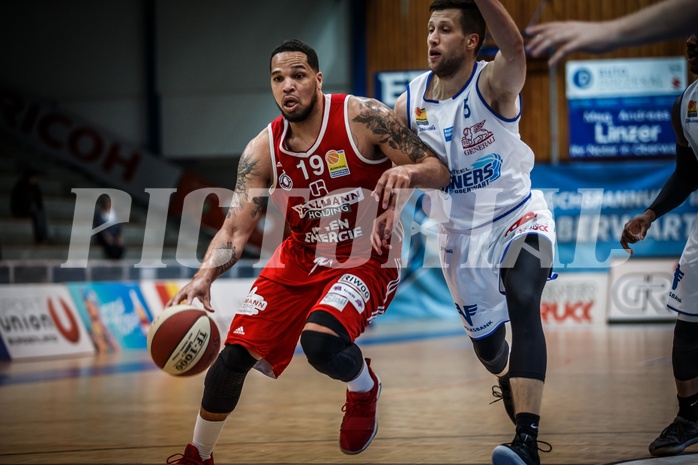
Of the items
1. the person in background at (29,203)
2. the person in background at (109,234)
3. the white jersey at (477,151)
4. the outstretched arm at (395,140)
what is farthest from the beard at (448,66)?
the person in background at (29,203)

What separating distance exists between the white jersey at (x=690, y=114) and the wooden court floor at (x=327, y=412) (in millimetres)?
1749

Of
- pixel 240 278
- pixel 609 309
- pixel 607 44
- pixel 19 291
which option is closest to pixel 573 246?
pixel 609 309

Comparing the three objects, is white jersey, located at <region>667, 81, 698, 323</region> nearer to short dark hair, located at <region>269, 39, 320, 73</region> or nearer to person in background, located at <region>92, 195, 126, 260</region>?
short dark hair, located at <region>269, 39, 320, 73</region>

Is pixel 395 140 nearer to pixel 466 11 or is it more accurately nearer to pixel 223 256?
pixel 466 11

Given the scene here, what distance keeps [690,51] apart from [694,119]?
38 cm

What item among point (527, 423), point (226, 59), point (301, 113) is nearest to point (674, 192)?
point (527, 423)

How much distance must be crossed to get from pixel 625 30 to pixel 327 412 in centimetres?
473

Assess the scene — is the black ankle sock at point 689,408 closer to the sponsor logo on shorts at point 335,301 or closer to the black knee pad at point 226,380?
the sponsor logo on shorts at point 335,301

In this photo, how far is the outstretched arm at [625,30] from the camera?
288 centimetres

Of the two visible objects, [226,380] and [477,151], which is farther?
[477,151]

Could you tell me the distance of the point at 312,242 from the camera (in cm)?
514

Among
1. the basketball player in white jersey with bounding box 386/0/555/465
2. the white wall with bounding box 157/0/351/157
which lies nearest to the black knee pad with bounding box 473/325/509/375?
the basketball player in white jersey with bounding box 386/0/555/465

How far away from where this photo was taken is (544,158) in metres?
20.6

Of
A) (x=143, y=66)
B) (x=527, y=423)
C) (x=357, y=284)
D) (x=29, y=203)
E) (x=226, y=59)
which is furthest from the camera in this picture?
(x=143, y=66)
